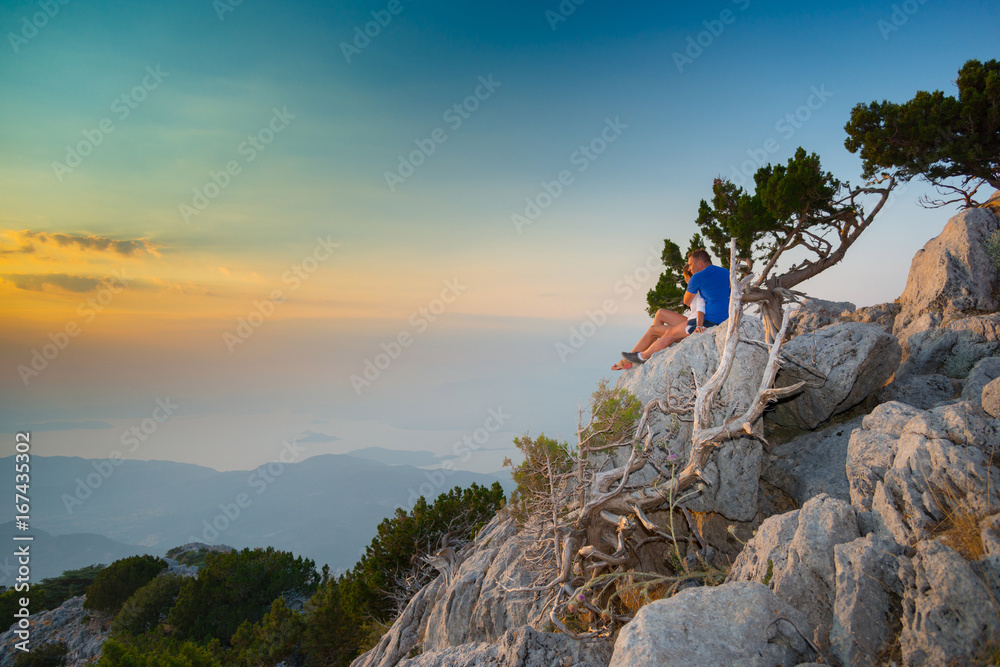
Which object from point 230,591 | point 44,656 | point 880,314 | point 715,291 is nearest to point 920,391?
point 715,291

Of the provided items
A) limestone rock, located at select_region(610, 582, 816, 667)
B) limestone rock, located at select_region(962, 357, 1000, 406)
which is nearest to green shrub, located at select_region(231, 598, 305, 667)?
limestone rock, located at select_region(610, 582, 816, 667)

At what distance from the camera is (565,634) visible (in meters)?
6.24

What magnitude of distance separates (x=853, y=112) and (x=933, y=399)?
12.0 m

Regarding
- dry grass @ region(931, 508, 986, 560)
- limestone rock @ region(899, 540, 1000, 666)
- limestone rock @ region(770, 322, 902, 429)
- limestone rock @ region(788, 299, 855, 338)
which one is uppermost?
limestone rock @ region(788, 299, 855, 338)

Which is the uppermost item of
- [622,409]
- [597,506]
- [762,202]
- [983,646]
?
[762,202]

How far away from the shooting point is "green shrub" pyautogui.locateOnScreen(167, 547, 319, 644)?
2628 cm

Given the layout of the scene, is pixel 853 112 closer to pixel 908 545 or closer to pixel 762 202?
pixel 762 202

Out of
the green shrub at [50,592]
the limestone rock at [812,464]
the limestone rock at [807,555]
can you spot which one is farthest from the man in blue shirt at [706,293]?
the green shrub at [50,592]

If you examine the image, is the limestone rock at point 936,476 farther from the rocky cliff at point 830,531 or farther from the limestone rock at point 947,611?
the limestone rock at point 947,611

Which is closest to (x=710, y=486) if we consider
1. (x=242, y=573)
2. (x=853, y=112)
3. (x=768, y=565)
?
(x=768, y=565)

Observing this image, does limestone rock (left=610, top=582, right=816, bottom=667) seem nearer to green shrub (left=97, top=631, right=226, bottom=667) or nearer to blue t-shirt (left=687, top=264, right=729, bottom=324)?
blue t-shirt (left=687, top=264, right=729, bottom=324)

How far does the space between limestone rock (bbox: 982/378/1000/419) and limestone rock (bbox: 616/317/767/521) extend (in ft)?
10.6

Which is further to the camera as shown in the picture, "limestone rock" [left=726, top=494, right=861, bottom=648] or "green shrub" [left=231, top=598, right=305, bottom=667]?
"green shrub" [left=231, top=598, right=305, bottom=667]

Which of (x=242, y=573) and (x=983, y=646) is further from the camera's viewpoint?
(x=242, y=573)
